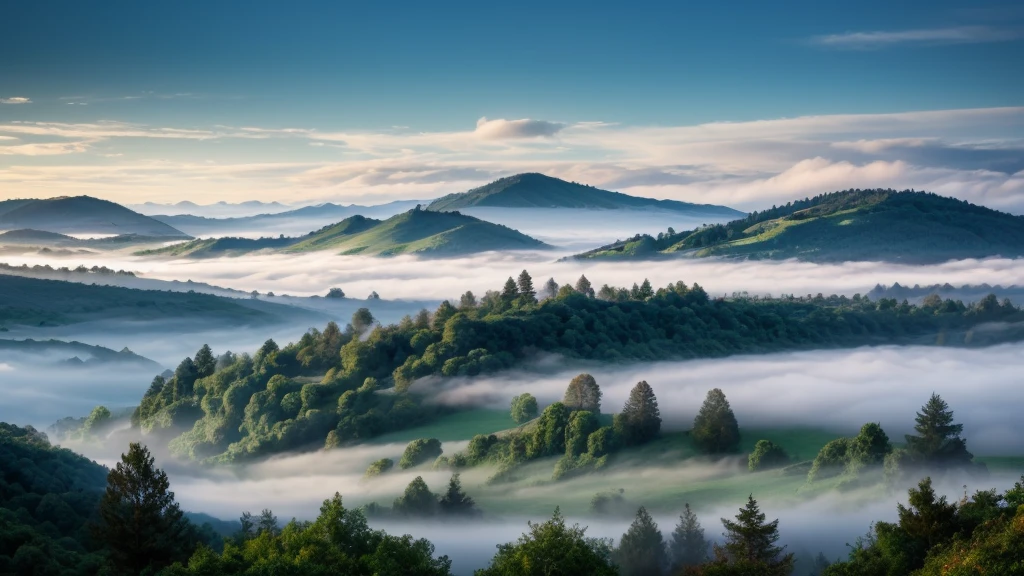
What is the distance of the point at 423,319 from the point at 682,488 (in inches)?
3202

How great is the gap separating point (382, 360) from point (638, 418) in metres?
57.1

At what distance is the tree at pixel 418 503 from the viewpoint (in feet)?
324

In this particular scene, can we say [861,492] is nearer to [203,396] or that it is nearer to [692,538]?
[692,538]

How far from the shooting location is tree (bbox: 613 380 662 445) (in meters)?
111

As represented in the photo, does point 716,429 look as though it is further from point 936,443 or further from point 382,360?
point 382,360

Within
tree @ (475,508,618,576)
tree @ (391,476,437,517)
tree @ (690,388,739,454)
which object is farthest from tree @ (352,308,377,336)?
tree @ (475,508,618,576)

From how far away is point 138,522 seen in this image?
204 ft

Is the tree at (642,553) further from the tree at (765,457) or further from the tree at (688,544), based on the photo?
the tree at (765,457)

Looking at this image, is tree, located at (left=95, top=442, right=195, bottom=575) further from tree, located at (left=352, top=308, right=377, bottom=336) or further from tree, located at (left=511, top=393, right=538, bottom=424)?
tree, located at (left=352, top=308, right=377, bottom=336)

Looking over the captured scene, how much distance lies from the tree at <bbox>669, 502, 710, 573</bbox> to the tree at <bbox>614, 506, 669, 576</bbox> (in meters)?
1.35

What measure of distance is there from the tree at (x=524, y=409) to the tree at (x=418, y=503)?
98.5 ft

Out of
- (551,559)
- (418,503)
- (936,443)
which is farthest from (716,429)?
(551,559)

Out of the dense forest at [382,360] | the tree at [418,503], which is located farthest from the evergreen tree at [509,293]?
the tree at [418,503]

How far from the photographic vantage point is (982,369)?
194750 mm
